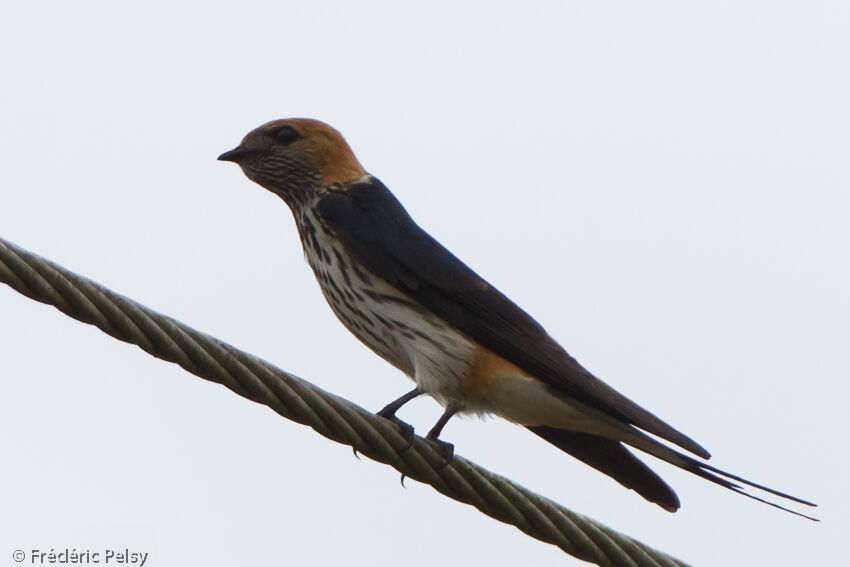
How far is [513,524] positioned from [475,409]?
4.47ft

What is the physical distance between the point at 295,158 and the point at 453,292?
123 cm

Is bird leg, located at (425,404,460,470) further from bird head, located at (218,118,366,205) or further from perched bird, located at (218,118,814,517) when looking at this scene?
bird head, located at (218,118,366,205)

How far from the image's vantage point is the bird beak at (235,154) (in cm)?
639

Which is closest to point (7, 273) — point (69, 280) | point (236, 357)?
point (69, 280)

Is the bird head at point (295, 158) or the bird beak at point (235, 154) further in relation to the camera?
the bird beak at point (235, 154)

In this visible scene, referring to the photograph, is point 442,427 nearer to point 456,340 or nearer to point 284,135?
point 456,340

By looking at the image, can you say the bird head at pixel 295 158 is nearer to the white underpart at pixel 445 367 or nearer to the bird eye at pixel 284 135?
the bird eye at pixel 284 135

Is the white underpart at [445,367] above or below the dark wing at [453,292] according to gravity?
below

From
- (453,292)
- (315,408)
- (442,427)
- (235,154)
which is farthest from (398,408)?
(235,154)

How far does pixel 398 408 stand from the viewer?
16.8ft

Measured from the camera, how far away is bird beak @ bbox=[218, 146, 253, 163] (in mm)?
6392

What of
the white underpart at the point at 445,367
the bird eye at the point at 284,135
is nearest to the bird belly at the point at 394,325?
the white underpart at the point at 445,367

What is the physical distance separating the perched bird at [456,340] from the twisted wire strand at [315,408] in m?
0.66

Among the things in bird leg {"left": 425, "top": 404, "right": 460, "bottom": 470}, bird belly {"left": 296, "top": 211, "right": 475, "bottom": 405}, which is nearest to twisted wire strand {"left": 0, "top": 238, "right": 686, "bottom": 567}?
bird leg {"left": 425, "top": 404, "right": 460, "bottom": 470}
